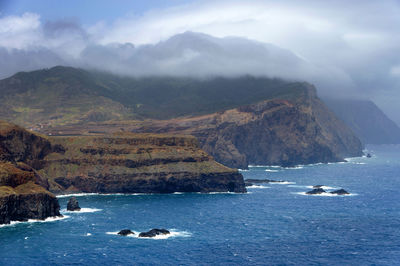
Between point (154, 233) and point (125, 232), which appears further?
point (125, 232)

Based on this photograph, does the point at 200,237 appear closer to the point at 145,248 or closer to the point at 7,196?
the point at 145,248

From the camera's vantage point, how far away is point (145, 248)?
165875 mm

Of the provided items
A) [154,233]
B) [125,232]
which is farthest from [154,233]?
[125,232]

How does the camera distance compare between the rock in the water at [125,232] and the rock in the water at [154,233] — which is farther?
the rock in the water at [125,232]

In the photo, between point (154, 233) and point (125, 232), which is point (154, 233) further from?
point (125, 232)

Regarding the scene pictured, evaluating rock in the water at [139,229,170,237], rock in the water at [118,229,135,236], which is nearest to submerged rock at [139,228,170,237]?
rock in the water at [139,229,170,237]

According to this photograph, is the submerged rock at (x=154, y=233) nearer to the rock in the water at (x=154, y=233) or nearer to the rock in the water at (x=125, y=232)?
the rock in the water at (x=154, y=233)

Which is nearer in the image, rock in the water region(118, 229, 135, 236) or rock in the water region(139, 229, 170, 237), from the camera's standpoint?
rock in the water region(139, 229, 170, 237)

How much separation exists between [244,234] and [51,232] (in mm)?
64293

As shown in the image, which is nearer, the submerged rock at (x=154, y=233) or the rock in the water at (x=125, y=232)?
the submerged rock at (x=154, y=233)

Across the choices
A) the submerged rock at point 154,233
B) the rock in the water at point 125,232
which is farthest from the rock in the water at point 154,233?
the rock in the water at point 125,232

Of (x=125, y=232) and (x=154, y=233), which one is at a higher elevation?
(x=154, y=233)

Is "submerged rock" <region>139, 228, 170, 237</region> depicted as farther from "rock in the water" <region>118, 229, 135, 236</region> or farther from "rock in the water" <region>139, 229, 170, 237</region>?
"rock in the water" <region>118, 229, 135, 236</region>

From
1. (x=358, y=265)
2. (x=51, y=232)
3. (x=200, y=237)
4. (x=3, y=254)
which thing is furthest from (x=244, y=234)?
(x=3, y=254)
